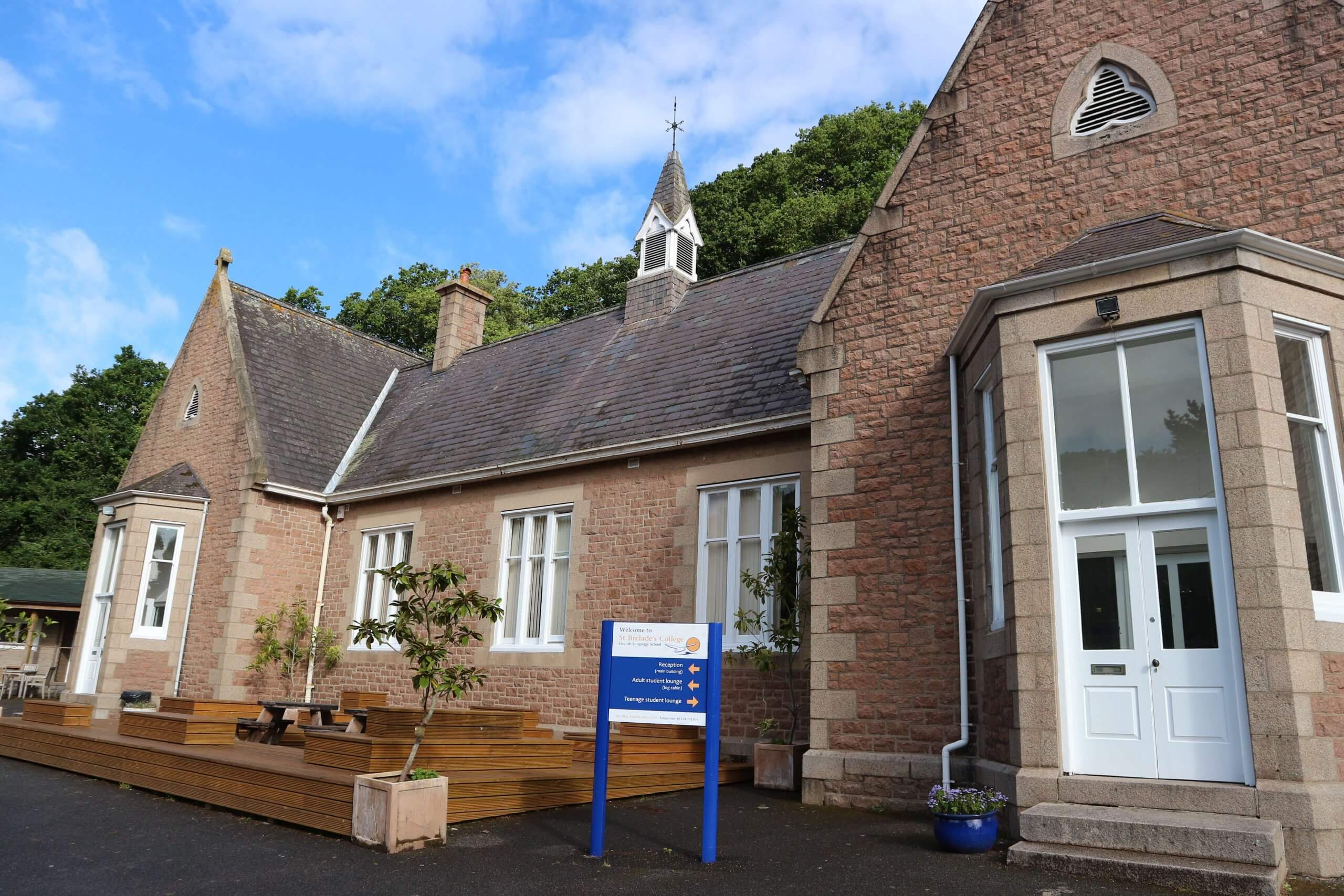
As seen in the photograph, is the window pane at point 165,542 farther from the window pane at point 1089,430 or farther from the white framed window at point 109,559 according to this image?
the window pane at point 1089,430

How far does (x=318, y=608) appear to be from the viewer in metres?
17.3

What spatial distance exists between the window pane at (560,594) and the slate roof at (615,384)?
5.75 feet

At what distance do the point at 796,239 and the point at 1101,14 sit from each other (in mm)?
21002

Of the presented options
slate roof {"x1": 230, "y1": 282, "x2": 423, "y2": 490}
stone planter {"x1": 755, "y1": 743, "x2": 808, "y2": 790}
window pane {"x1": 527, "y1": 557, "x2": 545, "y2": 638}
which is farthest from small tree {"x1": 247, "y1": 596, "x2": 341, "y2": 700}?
stone planter {"x1": 755, "y1": 743, "x2": 808, "y2": 790}

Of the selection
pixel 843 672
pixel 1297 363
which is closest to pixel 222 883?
pixel 843 672

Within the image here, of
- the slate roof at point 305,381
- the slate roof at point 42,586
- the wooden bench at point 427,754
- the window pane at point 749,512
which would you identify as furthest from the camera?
the slate roof at point 42,586

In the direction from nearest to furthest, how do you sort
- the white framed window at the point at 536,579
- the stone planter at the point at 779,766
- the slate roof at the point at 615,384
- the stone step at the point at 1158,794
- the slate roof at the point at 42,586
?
the stone step at the point at 1158,794 → the stone planter at the point at 779,766 → the slate roof at the point at 615,384 → the white framed window at the point at 536,579 → the slate roof at the point at 42,586

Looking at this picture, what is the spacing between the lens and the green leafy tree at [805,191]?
30.2 m

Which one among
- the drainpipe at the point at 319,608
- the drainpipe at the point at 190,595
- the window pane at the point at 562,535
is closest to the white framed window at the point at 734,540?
the window pane at the point at 562,535

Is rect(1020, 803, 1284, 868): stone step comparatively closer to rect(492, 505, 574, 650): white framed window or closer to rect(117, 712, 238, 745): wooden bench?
rect(492, 505, 574, 650): white framed window

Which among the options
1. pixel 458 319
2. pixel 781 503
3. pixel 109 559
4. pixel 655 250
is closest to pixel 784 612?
A: pixel 781 503

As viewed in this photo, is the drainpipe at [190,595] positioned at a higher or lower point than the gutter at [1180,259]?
lower

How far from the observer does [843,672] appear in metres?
9.47

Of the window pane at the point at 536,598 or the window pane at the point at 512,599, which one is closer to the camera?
the window pane at the point at 536,598
